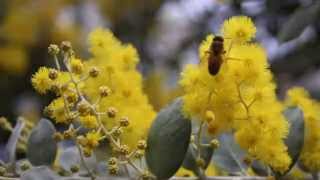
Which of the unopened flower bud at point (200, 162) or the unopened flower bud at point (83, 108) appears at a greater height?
the unopened flower bud at point (83, 108)

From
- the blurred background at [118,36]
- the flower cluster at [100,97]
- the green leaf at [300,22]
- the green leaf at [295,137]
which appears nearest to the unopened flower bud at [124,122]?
the flower cluster at [100,97]

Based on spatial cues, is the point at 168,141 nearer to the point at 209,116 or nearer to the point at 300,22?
the point at 209,116

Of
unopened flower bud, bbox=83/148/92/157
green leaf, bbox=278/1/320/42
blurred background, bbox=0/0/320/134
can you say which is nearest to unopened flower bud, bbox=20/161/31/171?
unopened flower bud, bbox=83/148/92/157

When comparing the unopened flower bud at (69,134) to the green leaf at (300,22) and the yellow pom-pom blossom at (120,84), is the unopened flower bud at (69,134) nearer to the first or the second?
the yellow pom-pom blossom at (120,84)

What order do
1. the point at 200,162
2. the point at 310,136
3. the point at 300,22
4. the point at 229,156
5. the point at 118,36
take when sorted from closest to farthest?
the point at 200,162
the point at 310,136
the point at 229,156
the point at 300,22
the point at 118,36

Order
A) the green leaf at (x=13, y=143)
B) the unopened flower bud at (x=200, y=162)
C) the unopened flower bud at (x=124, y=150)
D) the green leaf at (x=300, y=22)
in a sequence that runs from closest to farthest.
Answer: the unopened flower bud at (x=124, y=150)
the unopened flower bud at (x=200, y=162)
the green leaf at (x=13, y=143)
the green leaf at (x=300, y=22)

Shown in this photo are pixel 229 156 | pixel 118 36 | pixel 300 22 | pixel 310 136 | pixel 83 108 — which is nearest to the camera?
pixel 83 108

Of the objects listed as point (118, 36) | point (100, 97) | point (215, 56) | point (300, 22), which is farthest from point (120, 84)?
point (118, 36)

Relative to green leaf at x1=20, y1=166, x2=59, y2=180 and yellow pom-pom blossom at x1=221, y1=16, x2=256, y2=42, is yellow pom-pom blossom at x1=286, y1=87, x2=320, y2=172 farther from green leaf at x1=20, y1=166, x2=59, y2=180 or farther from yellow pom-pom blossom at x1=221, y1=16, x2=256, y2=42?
green leaf at x1=20, y1=166, x2=59, y2=180
